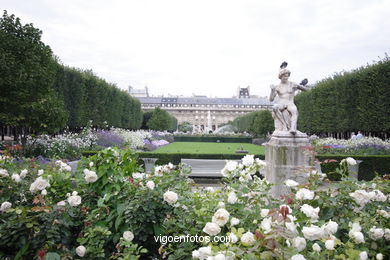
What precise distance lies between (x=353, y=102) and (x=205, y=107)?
263ft

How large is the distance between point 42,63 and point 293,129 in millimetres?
8496

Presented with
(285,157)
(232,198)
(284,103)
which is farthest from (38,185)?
(284,103)

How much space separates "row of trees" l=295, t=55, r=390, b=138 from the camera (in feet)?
50.0

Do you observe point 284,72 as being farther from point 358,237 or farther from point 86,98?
point 86,98

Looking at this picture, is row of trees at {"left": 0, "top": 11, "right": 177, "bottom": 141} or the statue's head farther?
row of trees at {"left": 0, "top": 11, "right": 177, "bottom": 141}

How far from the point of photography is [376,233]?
5.73 feet

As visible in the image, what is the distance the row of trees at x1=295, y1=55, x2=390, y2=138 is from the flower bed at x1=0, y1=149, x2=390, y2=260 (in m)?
15.1

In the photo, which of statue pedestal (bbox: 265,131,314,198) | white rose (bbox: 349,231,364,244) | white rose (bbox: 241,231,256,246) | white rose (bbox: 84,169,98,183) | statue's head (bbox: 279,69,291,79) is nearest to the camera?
white rose (bbox: 241,231,256,246)

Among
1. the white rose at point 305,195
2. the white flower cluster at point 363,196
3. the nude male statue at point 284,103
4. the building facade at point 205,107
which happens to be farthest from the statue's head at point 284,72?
the building facade at point 205,107

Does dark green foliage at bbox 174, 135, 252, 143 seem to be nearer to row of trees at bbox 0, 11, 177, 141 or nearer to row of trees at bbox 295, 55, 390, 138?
row of trees at bbox 295, 55, 390, 138

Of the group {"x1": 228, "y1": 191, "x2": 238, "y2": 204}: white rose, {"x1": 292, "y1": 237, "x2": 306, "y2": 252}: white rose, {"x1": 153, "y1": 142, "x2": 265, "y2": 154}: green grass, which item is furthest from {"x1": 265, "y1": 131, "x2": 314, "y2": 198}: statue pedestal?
{"x1": 153, "y1": 142, "x2": 265, "y2": 154}: green grass

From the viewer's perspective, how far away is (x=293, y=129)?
650 centimetres

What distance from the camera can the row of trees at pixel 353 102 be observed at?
15.2m

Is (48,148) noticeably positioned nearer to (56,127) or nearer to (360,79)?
(56,127)
